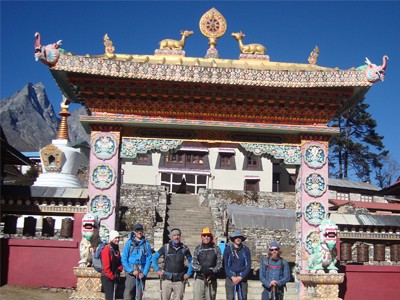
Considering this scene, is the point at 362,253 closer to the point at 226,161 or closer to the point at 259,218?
the point at 259,218

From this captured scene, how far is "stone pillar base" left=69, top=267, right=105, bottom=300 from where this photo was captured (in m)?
11.7

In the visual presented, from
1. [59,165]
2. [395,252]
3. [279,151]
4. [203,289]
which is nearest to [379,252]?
[395,252]

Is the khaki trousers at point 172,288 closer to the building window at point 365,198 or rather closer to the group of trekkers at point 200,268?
the group of trekkers at point 200,268

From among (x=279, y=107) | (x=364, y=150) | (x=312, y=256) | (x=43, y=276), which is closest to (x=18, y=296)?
(x=43, y=276)

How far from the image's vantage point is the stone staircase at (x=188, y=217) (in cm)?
2630

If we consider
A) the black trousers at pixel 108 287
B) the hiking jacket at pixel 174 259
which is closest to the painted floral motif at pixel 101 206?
the black trousers at pixel 108 287

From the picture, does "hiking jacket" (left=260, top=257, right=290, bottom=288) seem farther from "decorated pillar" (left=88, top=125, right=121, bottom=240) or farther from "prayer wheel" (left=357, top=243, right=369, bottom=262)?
"decorated pillar" (left=88, top=125, right=121, bottom=240)

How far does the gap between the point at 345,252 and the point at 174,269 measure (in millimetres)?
5228

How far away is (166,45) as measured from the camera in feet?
49.0

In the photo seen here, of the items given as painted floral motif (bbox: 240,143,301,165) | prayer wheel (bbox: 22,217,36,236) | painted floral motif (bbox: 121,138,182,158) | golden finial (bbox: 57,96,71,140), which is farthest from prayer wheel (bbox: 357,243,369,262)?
golden finial (bbox: 57,96,71,140)

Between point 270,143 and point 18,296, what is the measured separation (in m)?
6.90

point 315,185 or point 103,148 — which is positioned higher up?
point 103,148

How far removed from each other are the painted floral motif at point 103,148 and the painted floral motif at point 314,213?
4939 mm

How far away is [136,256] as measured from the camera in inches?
399
